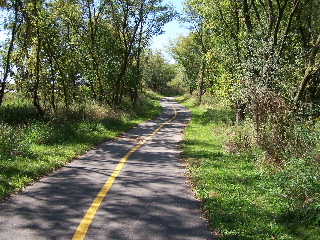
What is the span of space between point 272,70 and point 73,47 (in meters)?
15.1

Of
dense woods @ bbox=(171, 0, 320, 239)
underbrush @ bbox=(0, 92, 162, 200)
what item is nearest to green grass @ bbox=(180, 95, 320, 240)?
dense woods @ bbox=(171, 0, 320, 239)

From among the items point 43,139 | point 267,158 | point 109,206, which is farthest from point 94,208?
point 43,139

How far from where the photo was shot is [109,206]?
595 centimetres

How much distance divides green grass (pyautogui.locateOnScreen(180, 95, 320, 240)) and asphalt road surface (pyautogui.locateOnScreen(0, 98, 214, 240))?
36cm

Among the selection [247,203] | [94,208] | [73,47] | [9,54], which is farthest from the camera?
[73,47]

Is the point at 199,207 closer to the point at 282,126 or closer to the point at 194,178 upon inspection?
the point at 194,178

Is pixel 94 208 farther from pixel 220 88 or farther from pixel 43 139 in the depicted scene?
pixel 220 88

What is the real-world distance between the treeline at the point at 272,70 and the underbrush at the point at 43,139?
6000 mm

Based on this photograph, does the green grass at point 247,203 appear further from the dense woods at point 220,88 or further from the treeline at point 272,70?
the treeline at point 272,70

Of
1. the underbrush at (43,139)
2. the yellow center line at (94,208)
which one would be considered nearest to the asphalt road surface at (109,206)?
the yellow center line at (94,208)

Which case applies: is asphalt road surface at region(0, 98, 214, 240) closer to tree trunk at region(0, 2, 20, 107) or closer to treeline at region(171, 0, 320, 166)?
treeline at region(171, 0, 320, 166)

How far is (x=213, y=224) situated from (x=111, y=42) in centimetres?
2209

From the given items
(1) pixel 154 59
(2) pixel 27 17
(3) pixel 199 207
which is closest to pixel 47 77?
(2) pixel 27 17

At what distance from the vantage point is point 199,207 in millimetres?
6191
